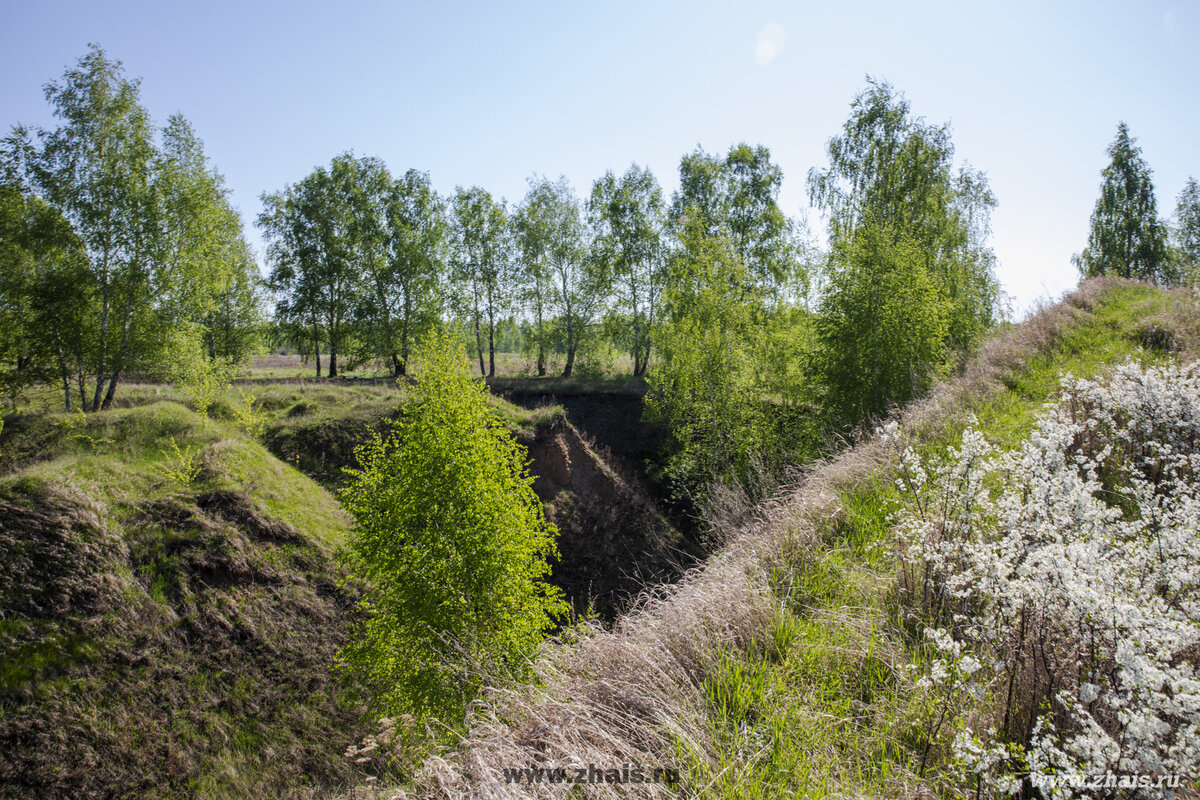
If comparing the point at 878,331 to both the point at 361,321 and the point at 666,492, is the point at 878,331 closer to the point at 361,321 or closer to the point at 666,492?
the point at 666,492

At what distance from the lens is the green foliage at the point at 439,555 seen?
7.80m

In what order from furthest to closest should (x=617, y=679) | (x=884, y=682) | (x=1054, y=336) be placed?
(x=1054, y=336), (x=617, y=679), (x=884, y=682)

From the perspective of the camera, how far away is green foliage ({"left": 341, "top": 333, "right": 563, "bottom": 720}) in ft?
25.6

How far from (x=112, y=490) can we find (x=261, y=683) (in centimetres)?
572

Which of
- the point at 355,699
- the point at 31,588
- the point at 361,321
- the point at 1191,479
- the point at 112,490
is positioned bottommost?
the point at 355,699

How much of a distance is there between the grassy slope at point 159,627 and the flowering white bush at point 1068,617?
32.8 feet

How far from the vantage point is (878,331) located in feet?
50.8

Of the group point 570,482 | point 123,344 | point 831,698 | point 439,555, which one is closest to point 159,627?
point 439,555

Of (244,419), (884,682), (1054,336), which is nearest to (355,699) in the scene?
(884,682)

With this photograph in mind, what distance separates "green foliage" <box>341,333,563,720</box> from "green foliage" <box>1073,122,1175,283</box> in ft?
128

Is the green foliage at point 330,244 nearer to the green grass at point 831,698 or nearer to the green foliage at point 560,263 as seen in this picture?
the green foliage at point 560,263

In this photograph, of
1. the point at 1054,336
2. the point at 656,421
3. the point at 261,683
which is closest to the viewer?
the point at 261,683

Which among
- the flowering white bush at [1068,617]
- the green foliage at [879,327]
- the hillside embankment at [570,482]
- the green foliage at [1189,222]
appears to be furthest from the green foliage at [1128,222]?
the flowering white bush at [1068,617]

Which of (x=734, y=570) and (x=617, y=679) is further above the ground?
(x=734, y=570)
